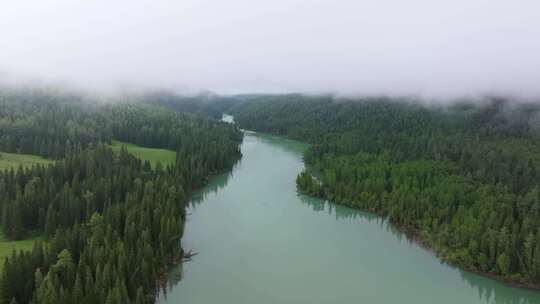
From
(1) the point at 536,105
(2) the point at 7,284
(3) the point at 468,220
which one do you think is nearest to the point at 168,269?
(2) the point at 7,284

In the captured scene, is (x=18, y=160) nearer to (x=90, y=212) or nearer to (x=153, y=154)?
(x=153, y=154)

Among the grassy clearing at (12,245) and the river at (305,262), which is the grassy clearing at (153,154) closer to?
the river at (305,262)

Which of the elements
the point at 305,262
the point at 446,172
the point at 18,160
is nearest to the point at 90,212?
the point at 305,262

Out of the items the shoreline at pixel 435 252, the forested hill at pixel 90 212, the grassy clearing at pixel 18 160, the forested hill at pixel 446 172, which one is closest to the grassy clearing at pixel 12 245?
the forested hill at pixel 90 212

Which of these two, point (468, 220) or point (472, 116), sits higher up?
point (472, 116)

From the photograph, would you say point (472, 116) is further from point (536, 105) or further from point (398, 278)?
point (398, 278)

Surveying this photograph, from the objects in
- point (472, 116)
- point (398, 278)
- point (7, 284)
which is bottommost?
point (398, 278)

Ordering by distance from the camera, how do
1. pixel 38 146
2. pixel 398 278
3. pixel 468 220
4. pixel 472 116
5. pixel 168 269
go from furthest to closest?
pixel 472 116 → pixel 38 146 → pixel 468 220 → pixel 398 278 → pixel 168 269
